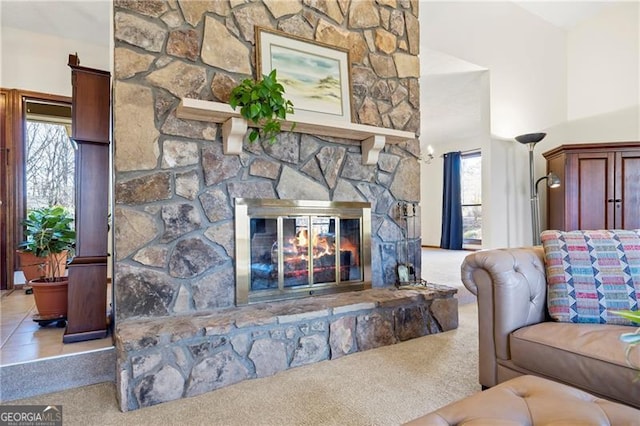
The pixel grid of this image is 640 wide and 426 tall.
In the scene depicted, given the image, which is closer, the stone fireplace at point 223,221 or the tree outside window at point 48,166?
the stone fireplace at point 223,221

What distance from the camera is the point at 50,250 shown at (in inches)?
94.7

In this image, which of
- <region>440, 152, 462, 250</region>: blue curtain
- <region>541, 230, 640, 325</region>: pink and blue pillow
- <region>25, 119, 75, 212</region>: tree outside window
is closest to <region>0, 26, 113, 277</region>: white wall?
<region>25, 119, 75, 212</region>: tree outside window

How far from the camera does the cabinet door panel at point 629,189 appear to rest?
12.0ft

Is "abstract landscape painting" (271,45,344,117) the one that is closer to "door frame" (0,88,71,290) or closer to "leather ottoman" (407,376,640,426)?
"leather ottoman" (407,376,640,426)

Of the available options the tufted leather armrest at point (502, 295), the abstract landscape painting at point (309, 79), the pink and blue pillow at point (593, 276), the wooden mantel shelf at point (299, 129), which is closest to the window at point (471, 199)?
the wooden mantel shelf at point (299, 129)

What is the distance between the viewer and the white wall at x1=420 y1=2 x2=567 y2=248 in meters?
3.74

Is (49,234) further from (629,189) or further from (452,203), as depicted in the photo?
(452,203)

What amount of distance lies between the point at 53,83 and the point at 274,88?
294 cm

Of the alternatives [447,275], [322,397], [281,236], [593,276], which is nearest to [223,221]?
[281,236]

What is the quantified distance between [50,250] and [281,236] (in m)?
1.58

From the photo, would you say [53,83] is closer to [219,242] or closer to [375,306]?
[219,242]

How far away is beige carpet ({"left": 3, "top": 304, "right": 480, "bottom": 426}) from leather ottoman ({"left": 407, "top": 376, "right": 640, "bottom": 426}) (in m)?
0.64

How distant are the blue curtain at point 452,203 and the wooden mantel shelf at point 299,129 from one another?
540 cm

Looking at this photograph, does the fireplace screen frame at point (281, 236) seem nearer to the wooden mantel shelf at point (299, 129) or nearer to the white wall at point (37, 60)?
the wooden mantel shelf at point (299, 129)
